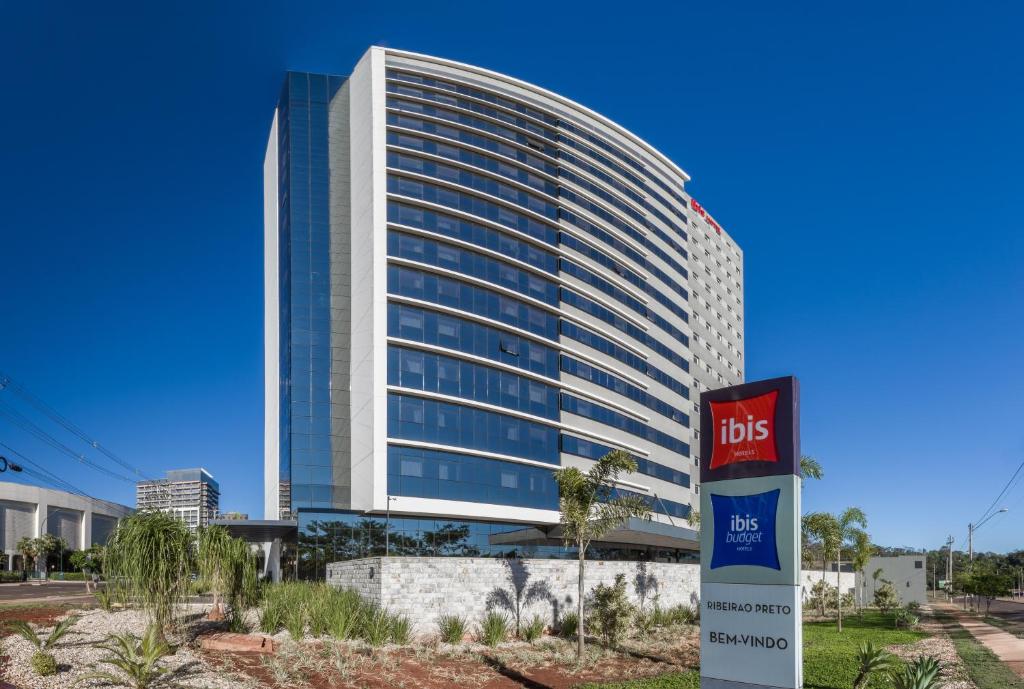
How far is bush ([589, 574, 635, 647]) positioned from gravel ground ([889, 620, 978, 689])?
9.53 m

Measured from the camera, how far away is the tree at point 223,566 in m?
28.3

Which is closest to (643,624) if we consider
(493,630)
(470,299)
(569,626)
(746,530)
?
(569,626)

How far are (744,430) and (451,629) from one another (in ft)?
51.4

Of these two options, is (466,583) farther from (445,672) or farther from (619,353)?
(619,353)

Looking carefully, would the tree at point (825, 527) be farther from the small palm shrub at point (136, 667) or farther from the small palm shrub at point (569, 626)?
the small palm shrub at point (136, 667)

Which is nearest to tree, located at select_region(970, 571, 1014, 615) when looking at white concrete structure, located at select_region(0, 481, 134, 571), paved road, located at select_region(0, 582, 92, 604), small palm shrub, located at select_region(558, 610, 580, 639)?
small palm shrub, located at select_region(558, 610, 580, 639)

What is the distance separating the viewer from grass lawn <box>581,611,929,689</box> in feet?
69.3

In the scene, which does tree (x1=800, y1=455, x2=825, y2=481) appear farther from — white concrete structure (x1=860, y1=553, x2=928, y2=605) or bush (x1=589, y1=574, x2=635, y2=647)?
white concrete structure (x1=860, y1=553, x2=928, y2=605)

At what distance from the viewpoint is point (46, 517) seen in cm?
10444

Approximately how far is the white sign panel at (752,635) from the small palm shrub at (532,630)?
48.3ft

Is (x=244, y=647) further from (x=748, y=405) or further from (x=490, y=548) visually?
(x=490, y=548)

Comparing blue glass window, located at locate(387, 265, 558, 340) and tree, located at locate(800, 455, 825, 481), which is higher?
blue glass window, located at locate(387, 265, 558, 340)

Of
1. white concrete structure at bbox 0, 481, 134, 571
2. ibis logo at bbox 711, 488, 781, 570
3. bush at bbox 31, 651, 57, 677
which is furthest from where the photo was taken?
white concrete structure at bbox 0, 481, 134, 571

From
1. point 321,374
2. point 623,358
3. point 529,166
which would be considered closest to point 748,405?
point 321,374
